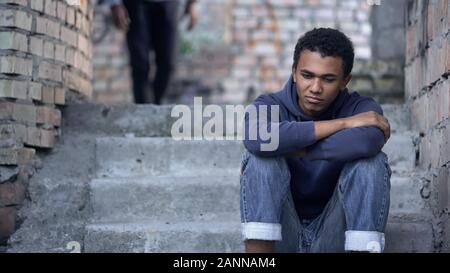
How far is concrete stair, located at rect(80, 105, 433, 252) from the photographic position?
2.88 meters

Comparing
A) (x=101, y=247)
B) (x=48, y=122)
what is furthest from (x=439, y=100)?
(x=48, y=122)

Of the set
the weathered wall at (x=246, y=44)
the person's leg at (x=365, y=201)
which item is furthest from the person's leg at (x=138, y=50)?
the weathered wall at (x=246, y=44)

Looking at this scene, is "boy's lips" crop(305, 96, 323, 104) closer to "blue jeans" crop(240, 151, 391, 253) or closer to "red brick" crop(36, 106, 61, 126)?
"blue jeans" crop(240, 151, 391, 253)

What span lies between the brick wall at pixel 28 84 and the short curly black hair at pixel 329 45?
3.94 ft

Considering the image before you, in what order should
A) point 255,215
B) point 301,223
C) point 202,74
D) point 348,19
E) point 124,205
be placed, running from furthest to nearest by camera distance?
point 202,74, point 348,19, point 124,205, point 301,223, point 255,215

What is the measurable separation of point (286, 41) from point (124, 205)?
427 cm

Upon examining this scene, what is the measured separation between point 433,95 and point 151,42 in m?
2.16

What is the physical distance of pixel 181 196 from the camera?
313cm

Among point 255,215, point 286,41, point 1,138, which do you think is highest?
point 286,41

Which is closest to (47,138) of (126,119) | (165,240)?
(126,119)

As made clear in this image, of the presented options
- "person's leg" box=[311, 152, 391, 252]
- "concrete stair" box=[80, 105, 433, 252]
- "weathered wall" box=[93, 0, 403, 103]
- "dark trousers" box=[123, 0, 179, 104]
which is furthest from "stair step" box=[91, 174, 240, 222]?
"weathered wall" box=[93, 0, 403, 103]

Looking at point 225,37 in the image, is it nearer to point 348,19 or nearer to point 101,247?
point 348,19

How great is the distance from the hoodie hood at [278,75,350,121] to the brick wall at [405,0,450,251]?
44 centimetres

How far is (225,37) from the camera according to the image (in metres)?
7.32
